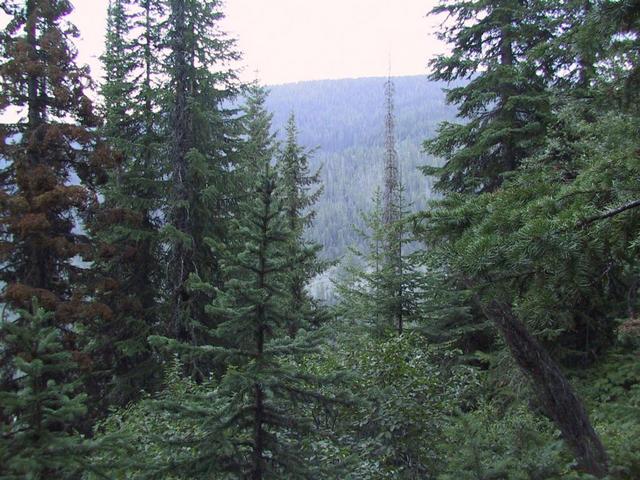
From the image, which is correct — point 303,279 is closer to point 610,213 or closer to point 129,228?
point 129,228

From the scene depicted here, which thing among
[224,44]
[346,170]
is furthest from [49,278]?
[346,170]

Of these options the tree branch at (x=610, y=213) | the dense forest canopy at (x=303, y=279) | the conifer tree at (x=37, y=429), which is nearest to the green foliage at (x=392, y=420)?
the dense forest canopy at (x=303, y=279)

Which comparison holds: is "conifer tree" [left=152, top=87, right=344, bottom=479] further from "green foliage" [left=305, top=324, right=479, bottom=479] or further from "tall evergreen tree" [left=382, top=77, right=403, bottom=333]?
"tall evergreen tree" [left=382, top=77, right=403, bottom=333]

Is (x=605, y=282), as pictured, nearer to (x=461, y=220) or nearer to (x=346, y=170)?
(x=461, y=220)

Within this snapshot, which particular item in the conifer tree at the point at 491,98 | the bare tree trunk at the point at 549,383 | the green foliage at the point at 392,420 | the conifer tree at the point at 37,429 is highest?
the conifer tree at the point at 491,98

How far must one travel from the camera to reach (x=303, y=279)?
19062 millimetres

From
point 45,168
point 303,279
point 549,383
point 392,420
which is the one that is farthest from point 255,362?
point 303,279

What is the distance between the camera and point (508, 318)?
5.60 m

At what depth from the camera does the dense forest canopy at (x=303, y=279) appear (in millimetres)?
3195

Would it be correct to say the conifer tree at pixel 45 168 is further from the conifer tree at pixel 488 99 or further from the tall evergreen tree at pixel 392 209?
the conifer tree at pixel 488 99

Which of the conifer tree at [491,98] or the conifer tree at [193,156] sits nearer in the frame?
the conifer tree at [491,98]

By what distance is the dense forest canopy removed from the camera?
320cm

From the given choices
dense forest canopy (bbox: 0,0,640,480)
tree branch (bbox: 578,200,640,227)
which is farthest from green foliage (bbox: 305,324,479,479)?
tree branch (bbox: 578,200,640,227)

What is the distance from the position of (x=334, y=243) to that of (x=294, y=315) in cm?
12192
